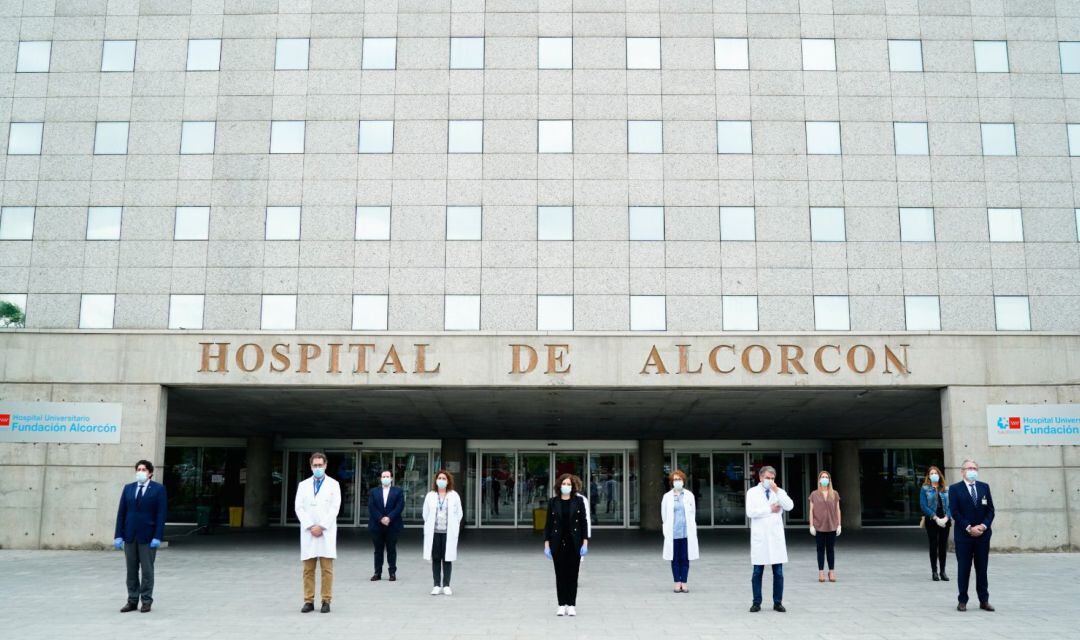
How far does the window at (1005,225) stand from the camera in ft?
74.6

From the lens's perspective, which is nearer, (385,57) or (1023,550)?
(1023,550)

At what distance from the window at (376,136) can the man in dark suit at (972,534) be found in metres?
15.9

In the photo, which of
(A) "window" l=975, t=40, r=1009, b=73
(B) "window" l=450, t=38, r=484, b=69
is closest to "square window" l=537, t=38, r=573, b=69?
(B) "window" l=450, t=38, r=484, b=69

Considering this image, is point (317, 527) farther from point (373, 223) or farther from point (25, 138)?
point (25, 138)

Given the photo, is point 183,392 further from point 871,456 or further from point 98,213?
point 871,456

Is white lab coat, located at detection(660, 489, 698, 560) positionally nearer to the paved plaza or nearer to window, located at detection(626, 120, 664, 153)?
the paved plaza

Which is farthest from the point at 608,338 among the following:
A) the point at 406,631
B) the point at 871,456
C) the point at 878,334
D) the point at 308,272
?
the point at 871,456

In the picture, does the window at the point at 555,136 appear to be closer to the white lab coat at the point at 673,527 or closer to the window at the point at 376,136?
the window at the point at 376,136

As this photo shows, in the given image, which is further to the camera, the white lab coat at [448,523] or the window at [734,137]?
the window at [734,137]

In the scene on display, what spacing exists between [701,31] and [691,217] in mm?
4961

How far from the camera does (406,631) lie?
1042 centimetres

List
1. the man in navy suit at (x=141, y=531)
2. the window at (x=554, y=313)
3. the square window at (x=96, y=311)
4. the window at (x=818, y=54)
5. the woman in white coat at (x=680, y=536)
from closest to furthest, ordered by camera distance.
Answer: the man in navy suit at (x=141, y=531)
the woman in white coat at (x=680, y=536)
the window at (x=554, y=313)
the square window at (x=96, y=311)
the window at (x=818, y=54)

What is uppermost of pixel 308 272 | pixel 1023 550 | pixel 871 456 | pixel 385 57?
pixel 385 57

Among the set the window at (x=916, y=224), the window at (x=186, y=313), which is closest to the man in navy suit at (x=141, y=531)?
the window at (x=186, y=313)
